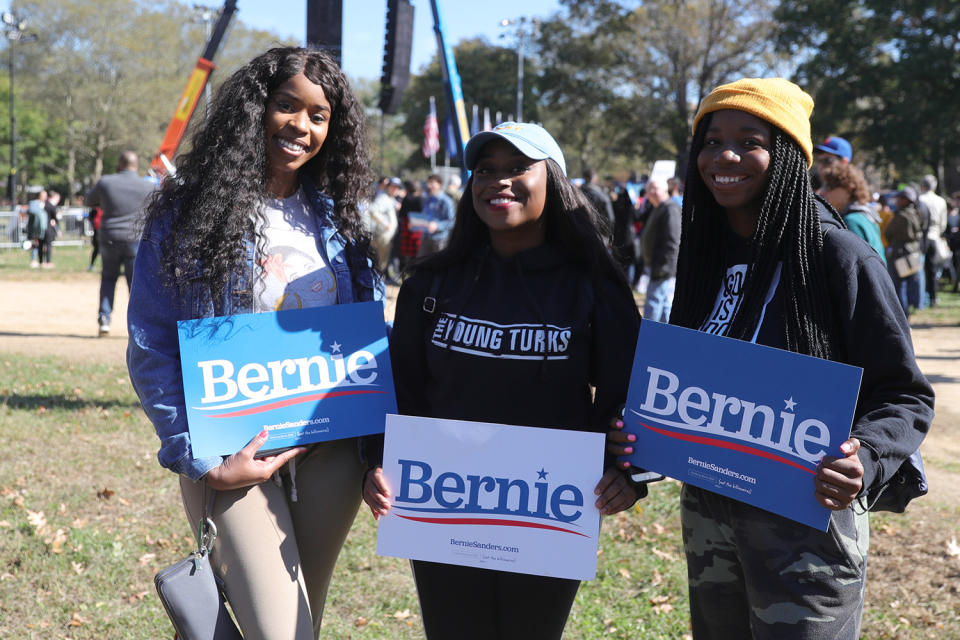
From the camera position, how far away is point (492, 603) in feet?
8.25

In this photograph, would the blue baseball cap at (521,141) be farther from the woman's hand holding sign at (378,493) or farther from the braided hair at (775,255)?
the woman's hand holding sign at (378,493)

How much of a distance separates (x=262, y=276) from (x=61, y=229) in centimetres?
3153

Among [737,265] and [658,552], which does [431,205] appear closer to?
[658,552]

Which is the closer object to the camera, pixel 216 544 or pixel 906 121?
pixel 216 544

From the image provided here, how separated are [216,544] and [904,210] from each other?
35.7 feet

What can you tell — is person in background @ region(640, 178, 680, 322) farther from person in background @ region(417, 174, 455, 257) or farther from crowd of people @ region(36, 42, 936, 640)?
crowd of people @ region(36, 42, 936, 640)

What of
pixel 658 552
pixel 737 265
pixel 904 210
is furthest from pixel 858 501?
pixel 904 210

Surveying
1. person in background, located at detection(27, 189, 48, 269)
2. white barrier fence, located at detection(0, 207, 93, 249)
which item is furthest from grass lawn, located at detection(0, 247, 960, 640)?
white barrier fence, located at detection(0, 207, 93, 249)

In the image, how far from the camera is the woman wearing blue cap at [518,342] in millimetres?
2420

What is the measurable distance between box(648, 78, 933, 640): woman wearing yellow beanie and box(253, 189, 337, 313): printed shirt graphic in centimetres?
Result: 108

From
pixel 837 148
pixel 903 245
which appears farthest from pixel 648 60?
pixel 837 148

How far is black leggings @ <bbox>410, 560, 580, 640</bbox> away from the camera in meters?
2.47

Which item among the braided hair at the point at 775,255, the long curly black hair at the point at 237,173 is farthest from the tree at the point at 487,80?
the braided hair at the point at 775,255

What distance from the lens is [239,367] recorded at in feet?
7.78
